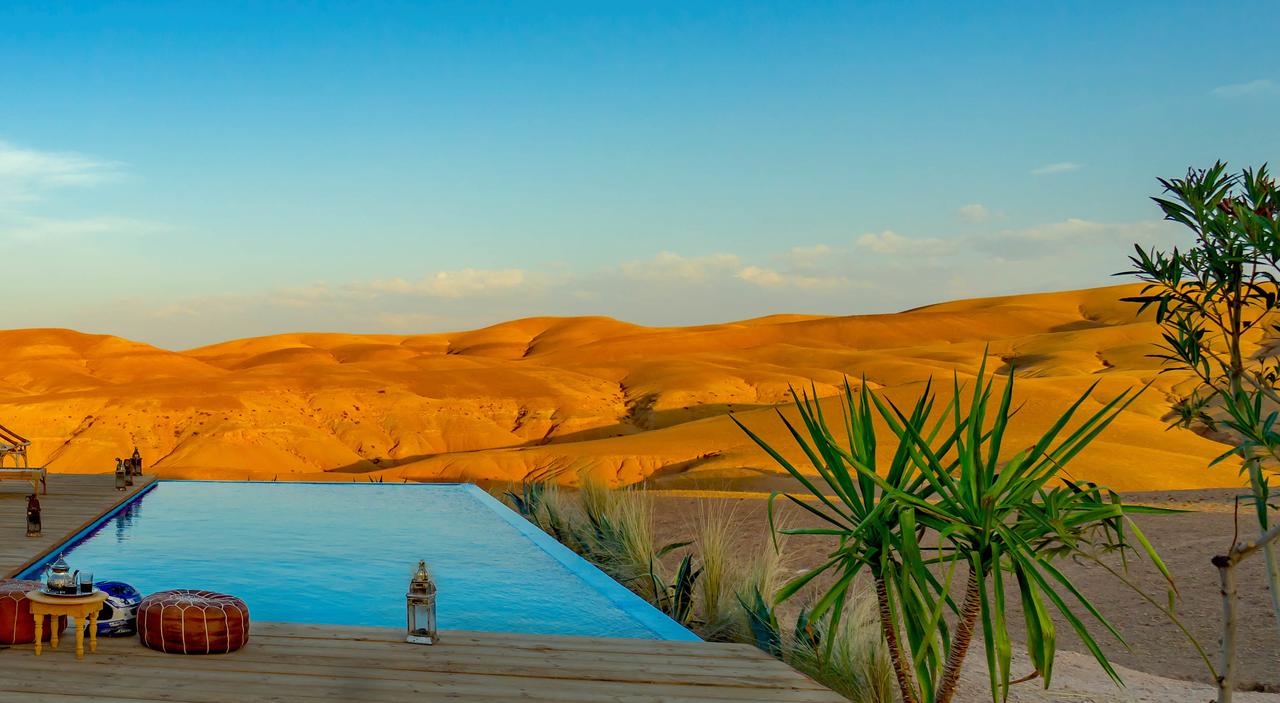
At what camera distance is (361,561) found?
28.6ft

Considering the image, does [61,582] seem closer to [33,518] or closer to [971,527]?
[971,527]

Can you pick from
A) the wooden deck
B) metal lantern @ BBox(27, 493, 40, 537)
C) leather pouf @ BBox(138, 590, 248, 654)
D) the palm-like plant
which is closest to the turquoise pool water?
the wooden deck

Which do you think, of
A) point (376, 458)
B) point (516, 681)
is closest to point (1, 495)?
point (516, 681)

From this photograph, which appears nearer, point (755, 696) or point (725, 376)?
point (755, 696)

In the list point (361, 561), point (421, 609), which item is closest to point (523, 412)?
point (361, 561)

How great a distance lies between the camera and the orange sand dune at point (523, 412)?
21641 mm

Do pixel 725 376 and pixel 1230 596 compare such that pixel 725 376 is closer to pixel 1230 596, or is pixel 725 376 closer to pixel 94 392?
pixel 94 392

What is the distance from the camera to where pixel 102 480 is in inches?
492

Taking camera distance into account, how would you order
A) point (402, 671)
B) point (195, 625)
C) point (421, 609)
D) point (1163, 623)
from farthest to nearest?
point (1163, 623)
point (421, 609)
point (195, 625)
point (402, 671)

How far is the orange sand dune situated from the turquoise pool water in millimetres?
4760

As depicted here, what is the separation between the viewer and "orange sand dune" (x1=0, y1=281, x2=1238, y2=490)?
21.6 meters

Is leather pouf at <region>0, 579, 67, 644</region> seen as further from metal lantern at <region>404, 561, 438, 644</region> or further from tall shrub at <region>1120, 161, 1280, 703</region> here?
tall shrub at <region>1120, 161, 1280, 703</region>

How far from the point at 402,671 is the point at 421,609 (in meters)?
0.39

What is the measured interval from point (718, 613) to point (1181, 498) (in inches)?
428
